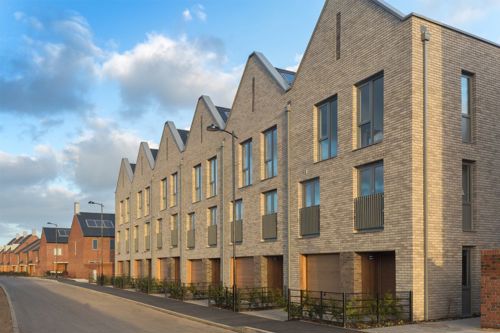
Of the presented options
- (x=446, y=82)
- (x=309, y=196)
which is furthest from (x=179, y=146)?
(x=446, y=82)

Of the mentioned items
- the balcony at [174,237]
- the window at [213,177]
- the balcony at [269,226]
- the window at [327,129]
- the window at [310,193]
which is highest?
the window at [327,129]

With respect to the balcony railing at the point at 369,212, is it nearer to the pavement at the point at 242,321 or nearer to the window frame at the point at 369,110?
the window frame at the point at 369,110

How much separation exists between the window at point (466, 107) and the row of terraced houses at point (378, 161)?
4 centimetres

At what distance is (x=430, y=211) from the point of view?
53.5 feet

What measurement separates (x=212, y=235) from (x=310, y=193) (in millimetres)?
11036

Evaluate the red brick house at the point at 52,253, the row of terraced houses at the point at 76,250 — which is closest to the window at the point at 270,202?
the row of terraced houses at the point at 76,250

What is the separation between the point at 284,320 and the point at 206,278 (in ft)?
46.3

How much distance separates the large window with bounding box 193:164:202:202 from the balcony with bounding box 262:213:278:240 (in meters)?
9.65

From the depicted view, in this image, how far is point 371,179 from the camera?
1825cm

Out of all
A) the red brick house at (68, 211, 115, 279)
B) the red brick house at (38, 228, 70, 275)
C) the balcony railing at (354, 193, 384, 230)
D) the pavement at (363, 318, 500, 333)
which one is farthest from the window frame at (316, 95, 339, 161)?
the red brick house at (38, 228, 70, 275)

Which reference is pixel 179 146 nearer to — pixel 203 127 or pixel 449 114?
pixel 203 127

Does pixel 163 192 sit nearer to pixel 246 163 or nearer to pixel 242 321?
pixel 246 163

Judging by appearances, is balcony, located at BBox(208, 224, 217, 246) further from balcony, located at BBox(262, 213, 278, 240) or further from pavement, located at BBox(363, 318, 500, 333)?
pavement, located at BBox(363, 318, 500, 333)

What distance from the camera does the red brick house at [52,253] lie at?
93.3m
